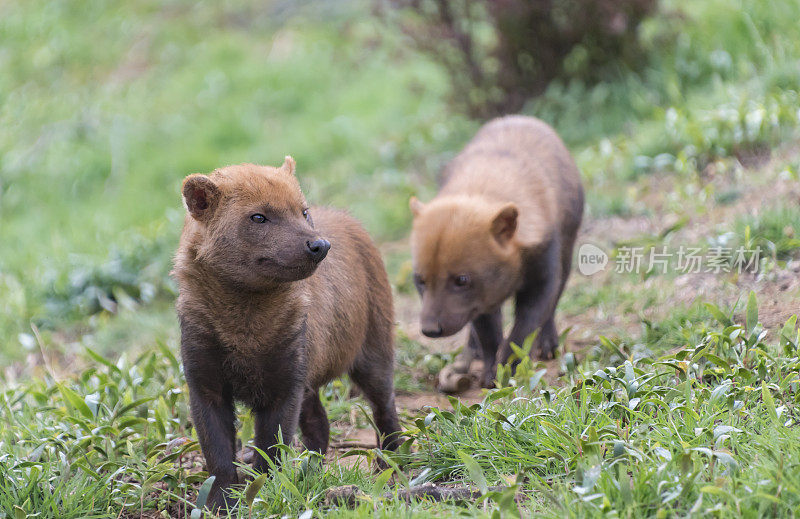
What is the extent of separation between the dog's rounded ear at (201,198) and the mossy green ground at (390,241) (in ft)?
3.50

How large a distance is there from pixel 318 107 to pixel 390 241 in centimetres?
449

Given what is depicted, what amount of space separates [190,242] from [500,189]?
2.55 m

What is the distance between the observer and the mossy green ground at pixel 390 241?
3449 mm

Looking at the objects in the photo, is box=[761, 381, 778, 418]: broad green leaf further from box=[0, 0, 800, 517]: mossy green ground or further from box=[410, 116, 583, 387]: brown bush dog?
box=[410, 116, 583, 387]: brown bush dog

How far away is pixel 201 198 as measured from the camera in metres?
3.76

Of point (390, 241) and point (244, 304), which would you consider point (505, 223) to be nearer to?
point (244, 304)

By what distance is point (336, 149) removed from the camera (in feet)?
36.9

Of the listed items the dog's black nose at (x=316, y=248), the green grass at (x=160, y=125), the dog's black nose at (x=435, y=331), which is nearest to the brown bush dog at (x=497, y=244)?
the dog's black nose at (x=435, y=331)

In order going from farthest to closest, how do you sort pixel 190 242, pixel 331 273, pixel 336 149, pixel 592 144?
pixel 336 149, pixel 592 144, pixel 331 273, pixel 190 242

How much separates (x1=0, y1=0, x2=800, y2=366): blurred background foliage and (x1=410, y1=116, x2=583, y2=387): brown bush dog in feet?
5.19

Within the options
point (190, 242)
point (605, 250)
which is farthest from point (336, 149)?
point (190, 242)

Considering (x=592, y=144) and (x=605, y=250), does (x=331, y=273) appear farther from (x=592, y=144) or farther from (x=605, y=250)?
(x=592, y=144)

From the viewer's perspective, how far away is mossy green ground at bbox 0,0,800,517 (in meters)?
3.45

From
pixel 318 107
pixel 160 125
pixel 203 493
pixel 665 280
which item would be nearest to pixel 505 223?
pixel 665 280
